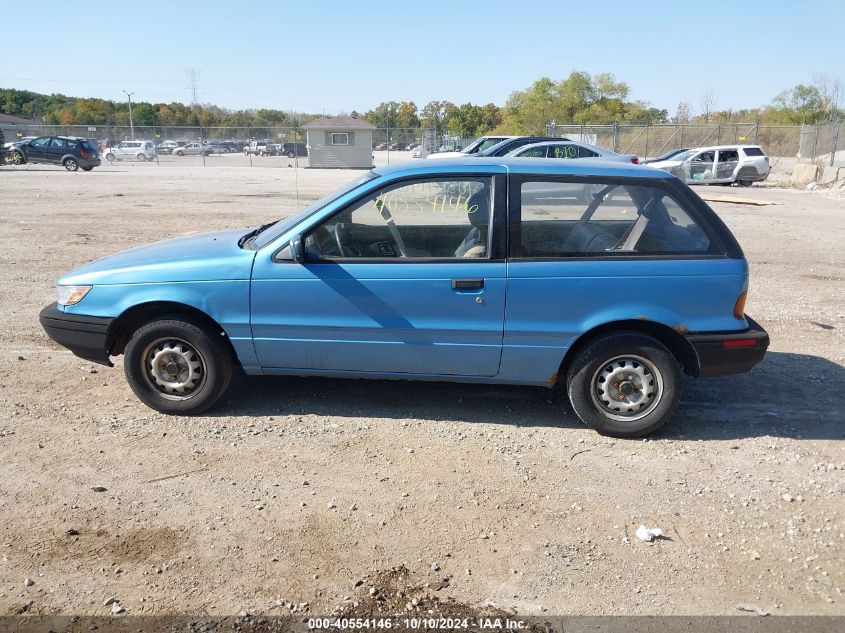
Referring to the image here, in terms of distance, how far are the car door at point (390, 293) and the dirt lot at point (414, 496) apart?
0.52 meters

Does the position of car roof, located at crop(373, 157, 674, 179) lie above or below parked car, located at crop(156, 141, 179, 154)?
below

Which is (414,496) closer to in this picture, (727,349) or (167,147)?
(727,349)

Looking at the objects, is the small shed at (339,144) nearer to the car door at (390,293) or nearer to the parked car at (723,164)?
the parked car at (723,164)

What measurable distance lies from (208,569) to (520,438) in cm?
217

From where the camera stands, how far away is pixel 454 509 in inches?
145

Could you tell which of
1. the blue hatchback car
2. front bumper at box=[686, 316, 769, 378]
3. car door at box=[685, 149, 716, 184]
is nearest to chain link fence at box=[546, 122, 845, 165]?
car door at box=[685, 149, 716, 184]

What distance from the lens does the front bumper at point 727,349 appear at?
4.38 meters

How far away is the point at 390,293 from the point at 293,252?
67 centimetres

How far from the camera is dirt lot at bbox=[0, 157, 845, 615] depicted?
10.0 ft

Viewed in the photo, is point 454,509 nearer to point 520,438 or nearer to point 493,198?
point 520,438

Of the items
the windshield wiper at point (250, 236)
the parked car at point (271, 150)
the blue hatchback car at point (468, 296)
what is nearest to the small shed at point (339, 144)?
the parked car at point (271, 150)

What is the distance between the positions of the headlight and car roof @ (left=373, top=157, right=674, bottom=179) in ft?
7.15

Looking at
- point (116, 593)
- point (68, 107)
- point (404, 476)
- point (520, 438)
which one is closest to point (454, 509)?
point (404, 476)

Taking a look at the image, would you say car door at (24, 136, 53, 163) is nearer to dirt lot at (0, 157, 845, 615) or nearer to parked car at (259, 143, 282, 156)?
parked car at (259, 143, 282, 156)
